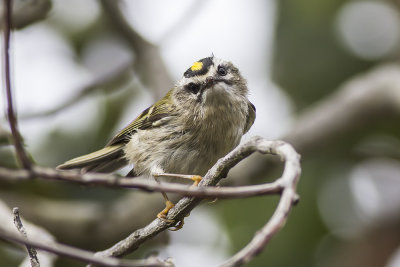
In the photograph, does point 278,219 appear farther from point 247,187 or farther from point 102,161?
point 102,161

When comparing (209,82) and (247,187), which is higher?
(209,82)

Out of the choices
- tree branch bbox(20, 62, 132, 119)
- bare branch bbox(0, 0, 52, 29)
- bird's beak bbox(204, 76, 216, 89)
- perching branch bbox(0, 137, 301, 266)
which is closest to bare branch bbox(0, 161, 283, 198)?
perching branch bbox(0, 137, 301, 266)

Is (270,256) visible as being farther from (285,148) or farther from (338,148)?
(285,148)

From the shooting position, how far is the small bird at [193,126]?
11.5 feet

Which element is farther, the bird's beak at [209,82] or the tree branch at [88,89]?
the tree branch at [88,89]

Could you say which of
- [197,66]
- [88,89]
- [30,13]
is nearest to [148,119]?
[197,66]

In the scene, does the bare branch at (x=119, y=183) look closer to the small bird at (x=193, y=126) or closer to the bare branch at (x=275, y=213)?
the bare branch at (x=275, y=213)

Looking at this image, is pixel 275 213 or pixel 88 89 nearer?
pixel 275 213

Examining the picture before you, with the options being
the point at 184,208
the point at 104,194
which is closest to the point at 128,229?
the point at 104,194

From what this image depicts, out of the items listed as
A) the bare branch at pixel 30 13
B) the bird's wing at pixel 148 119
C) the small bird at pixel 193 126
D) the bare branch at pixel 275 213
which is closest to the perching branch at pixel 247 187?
the bare branch at pixel 275 213

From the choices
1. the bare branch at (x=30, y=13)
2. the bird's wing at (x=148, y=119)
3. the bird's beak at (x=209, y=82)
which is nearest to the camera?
the bird's beak at (x=209, y=82)

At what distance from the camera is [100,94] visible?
Result: 5.49m

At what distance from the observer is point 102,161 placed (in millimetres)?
4105

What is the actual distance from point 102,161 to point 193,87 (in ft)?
2.96
